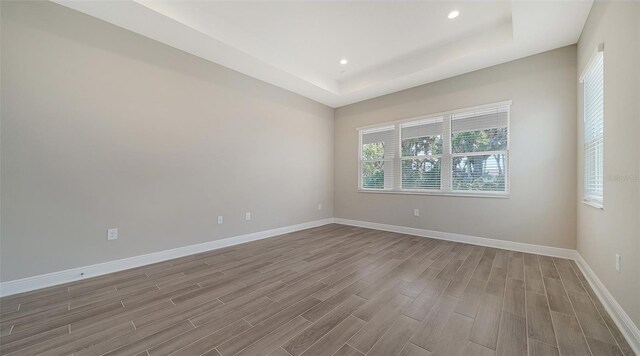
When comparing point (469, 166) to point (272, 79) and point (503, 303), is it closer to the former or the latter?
point (503, 303)

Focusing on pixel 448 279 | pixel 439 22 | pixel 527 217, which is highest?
pixel 439 22

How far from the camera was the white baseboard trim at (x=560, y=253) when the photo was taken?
1.49 meters

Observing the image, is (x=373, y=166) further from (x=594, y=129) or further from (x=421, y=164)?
(x=594, y=129)

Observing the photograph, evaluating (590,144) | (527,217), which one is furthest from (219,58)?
(527,217)

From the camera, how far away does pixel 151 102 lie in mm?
2871

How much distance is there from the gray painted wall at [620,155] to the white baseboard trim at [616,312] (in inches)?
2.0

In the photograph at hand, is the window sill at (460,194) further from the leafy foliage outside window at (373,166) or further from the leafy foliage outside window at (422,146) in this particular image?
the leafy foliage outside window at (422,146)

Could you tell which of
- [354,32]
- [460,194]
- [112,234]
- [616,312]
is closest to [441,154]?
[460,194]

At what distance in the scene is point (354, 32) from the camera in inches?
122

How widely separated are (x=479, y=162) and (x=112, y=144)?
5.06 m

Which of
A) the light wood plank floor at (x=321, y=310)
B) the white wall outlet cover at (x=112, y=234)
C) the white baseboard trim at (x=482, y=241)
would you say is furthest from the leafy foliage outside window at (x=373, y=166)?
the white wall outlet cover at (x=112, y=234)

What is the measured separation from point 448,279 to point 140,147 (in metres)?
3.86

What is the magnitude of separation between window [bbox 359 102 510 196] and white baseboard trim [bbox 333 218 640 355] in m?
0.74

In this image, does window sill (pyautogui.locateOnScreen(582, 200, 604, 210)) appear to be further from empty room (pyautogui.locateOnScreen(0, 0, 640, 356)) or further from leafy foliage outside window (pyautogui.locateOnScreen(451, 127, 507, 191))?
leafy foliage outside window (pyautogui.locateOnScreen(451, 127, 507, 191))
